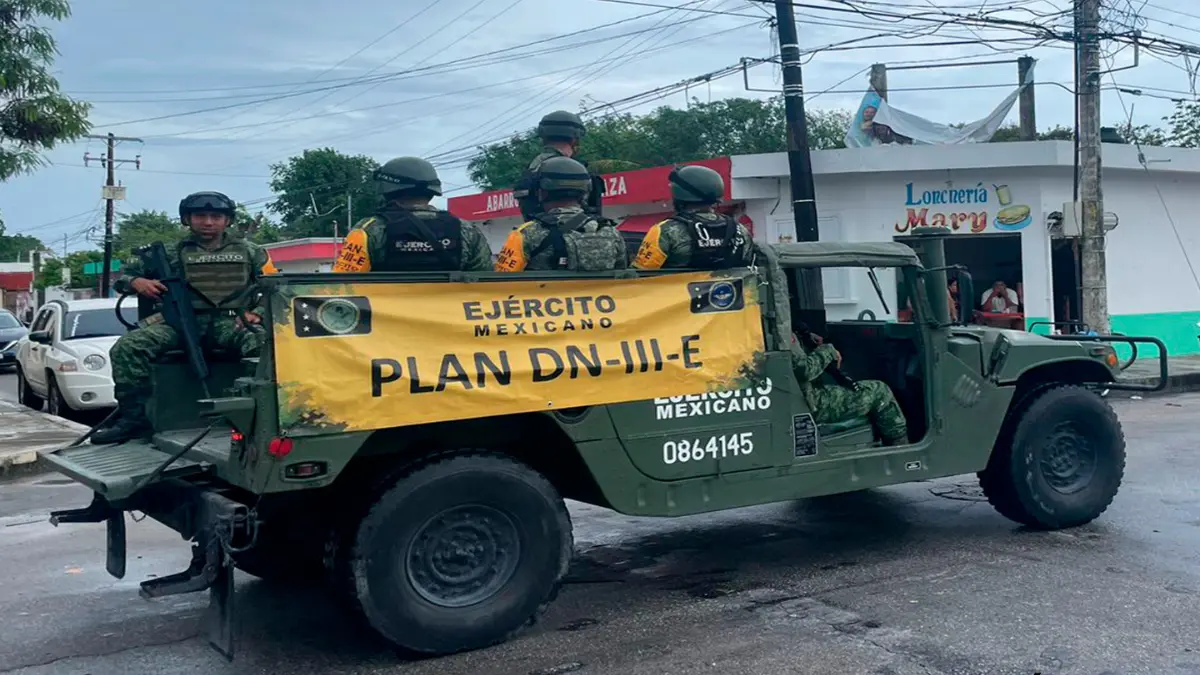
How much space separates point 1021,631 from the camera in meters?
4.88

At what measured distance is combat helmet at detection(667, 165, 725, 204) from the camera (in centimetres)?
583

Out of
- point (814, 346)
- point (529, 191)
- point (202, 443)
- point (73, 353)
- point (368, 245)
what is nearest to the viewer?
point (202, 443)

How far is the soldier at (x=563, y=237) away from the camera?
5559mm

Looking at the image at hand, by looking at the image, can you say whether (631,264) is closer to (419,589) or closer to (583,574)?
(583,574)

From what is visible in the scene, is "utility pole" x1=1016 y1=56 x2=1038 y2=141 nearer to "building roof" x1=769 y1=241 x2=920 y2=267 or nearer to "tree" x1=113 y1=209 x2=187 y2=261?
"building roof" x1=769 y1=241 x2=920 y2=267

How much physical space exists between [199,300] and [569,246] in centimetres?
189

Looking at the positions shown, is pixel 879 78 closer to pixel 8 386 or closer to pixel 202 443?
pixel 8 386

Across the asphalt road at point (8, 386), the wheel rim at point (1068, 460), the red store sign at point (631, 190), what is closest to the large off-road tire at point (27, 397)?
the asphalt road at point (8, 386)

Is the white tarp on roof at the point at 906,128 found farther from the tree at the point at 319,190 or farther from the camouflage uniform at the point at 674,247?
the tree at the point at 319,190

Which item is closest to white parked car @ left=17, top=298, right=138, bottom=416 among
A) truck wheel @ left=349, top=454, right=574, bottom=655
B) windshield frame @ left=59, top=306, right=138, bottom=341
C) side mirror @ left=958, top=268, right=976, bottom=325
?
windshield frame @ left=59, top=306, right=138, bottom=341

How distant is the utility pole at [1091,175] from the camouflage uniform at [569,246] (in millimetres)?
12390

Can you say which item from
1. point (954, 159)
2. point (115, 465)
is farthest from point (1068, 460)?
point (954, 159)

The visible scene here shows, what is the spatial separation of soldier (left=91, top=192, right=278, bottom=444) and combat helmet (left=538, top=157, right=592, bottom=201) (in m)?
1.45

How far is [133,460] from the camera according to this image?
5.08m
